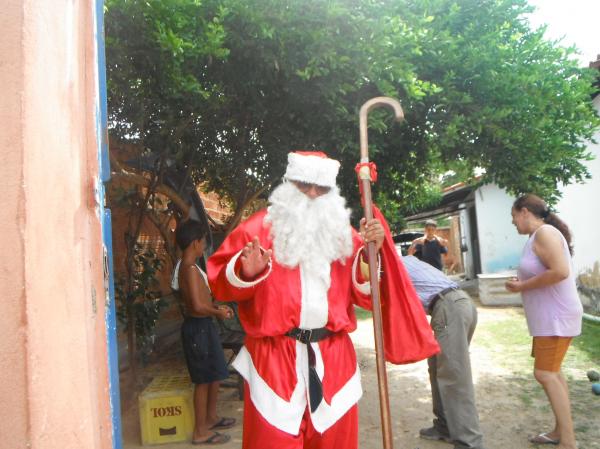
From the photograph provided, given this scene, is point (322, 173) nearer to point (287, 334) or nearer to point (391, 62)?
point (287, 334)

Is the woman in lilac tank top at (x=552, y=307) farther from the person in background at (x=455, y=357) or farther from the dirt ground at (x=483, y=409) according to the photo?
the dirt ground at (x=483, y=409)

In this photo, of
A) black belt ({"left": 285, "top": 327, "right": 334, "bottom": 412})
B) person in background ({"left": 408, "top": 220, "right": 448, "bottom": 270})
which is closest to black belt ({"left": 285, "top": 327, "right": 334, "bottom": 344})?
black belt ({"left": 285, "top": 327, "right": 334, "bottom": 412})

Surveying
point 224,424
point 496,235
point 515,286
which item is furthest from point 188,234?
point 496,235

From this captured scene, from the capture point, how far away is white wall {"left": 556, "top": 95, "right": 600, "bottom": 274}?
344 inches

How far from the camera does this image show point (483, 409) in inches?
181

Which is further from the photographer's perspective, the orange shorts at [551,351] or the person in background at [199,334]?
the person in background at [199,334]

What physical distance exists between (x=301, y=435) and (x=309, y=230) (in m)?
→ 1.01

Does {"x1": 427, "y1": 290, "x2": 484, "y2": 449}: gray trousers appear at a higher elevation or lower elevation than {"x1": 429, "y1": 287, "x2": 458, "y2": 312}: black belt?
lower

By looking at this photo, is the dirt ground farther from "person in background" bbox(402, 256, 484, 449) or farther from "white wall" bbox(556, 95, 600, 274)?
"white wall" bbox(556, 95, 600, 274)

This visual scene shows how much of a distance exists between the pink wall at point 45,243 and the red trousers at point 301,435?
1107 millimetres

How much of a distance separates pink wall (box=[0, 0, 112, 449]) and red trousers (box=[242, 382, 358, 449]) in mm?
1107

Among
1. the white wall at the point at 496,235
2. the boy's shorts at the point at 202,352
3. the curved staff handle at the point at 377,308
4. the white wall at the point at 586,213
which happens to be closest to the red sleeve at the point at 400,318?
the curved staff handle at the point at 377,308

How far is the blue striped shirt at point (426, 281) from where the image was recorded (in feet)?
11.8

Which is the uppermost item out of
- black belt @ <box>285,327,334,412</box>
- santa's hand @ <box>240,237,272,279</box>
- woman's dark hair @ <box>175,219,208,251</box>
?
woman's dark hair @ <box>175,219,208,251</box>
